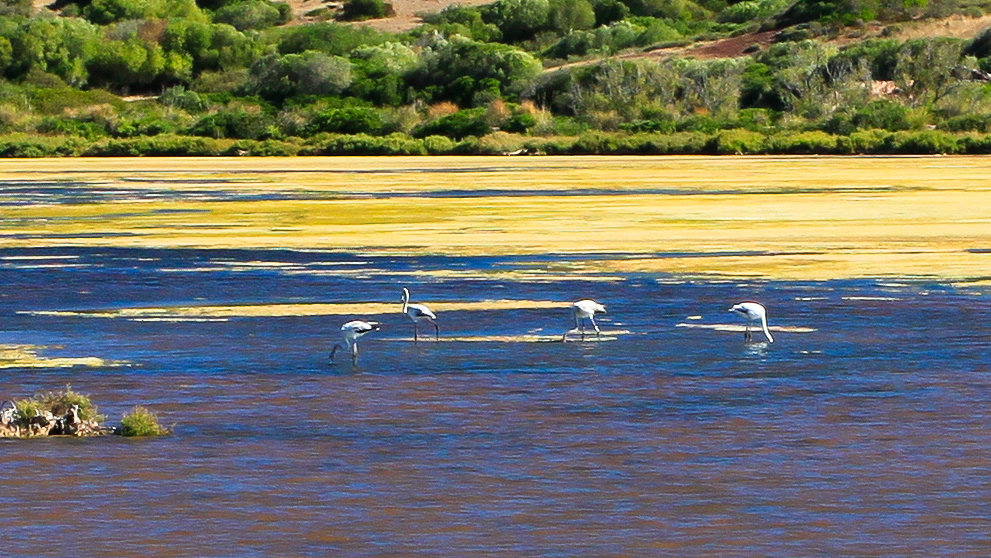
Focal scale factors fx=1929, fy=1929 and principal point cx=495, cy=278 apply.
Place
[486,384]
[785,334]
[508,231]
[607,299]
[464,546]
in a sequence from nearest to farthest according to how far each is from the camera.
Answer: [464,546] → [486,384] → [785,334] → [607,299] → [508,231]

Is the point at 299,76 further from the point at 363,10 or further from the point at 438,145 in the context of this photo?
the point at 363,10

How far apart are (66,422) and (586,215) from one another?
23978 mm

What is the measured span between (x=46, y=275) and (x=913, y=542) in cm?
1732

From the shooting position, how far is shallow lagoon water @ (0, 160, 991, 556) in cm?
1077

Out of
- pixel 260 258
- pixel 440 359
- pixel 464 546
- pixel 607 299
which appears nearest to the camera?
pixel 464 546

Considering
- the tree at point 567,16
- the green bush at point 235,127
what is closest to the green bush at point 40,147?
the green bush at point 235,127

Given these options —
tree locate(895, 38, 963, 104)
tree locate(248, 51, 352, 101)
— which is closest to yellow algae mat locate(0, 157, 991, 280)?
tree locate(895, 38, 963, 104)

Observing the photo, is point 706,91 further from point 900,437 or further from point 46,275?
point 900,437

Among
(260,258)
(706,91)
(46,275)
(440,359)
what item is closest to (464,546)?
(440,359)

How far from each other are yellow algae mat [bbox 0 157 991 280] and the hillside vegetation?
18.5 meters

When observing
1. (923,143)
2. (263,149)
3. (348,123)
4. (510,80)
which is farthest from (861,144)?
(510,80)

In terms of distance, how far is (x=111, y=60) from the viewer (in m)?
120

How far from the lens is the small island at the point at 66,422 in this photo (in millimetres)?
13461

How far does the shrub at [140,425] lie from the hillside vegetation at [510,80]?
59942 millimetres
